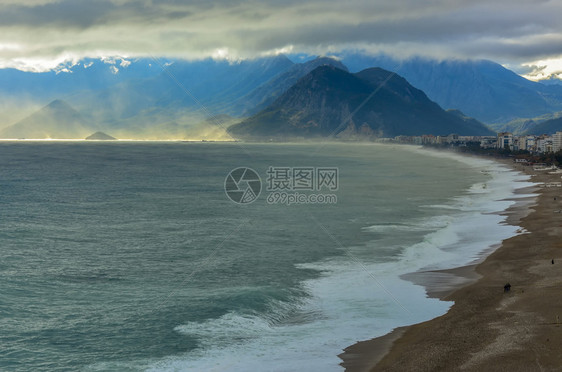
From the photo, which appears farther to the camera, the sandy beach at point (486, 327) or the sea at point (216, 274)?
the sea at point (216, 274)

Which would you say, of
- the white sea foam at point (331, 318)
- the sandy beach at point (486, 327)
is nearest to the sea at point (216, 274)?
the white sea foam at point (331, 318)

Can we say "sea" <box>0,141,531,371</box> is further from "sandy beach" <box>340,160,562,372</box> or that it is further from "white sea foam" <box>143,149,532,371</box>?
"sandy beach" <box>340,160,562,372</box>

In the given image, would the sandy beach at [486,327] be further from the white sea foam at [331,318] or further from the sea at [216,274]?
the sea at [216,274]

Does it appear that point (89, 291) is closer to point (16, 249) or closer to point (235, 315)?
point (235, 315)

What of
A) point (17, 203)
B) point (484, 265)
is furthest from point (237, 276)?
Answer: point (17, 203)

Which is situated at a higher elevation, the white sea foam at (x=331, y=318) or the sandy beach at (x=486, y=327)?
the sandy beach at (x=486, y=327)

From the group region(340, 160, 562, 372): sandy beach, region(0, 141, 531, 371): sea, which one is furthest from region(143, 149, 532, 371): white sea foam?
region(340, 160, 562, 372): sandy beach

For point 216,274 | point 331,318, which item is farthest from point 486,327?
point 216,274
